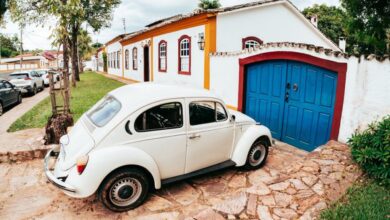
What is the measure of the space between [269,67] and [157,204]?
16.2 feet

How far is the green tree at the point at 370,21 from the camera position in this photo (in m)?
14.3

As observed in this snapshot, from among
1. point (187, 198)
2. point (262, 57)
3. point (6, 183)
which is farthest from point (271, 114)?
→ point (6, 183)

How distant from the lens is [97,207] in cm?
420

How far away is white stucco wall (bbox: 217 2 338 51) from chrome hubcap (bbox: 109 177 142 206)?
26.5 feet

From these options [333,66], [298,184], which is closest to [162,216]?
[298,184]

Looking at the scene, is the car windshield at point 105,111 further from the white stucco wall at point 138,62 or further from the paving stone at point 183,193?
the white stucco wall at point 138,62

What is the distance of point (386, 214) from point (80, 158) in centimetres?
397

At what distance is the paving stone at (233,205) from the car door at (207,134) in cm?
97

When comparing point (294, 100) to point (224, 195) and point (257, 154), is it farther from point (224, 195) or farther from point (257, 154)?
point (224, 195)

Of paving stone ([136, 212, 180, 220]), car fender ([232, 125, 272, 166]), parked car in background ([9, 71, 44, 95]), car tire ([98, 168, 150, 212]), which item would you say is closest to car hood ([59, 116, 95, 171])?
car tire ([98, 168, 150, 212])

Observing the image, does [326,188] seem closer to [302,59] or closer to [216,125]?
[216,125]

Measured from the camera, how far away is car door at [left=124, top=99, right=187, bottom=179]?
4.05 metres

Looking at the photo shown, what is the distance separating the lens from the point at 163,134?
13.8 feet

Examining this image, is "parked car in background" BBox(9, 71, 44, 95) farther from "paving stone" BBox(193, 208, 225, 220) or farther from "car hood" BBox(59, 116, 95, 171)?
"paving stone" BBox(193, 208, 225, 220)
